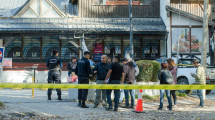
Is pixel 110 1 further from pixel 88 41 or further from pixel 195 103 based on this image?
pixel 195 103

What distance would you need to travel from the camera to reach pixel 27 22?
20500mm

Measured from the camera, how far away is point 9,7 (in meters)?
22.0

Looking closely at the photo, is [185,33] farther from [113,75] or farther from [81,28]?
[113,75]

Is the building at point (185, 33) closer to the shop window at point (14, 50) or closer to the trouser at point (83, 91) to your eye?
A: the shop window at point (14, 50)

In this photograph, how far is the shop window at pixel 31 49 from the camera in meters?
21.3

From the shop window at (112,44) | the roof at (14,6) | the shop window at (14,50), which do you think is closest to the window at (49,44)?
the shop window at (14,50)

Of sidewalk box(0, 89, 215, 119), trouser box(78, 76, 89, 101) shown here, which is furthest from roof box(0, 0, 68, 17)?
trouser box(78, 76, 89, 101)

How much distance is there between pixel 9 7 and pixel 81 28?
541 centimetres

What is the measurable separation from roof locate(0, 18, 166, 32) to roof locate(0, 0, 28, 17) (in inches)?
43.8

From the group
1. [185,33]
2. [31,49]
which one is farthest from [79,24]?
[185,33]

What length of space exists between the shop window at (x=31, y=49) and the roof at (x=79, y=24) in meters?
1.31

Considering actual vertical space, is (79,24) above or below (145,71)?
above

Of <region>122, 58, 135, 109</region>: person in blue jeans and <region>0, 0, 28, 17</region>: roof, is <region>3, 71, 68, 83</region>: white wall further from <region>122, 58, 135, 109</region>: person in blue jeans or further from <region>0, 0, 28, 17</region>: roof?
<region>122, 58, 135, 109</region>: person in blue jeans

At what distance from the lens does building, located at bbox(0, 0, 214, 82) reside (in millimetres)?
19859
